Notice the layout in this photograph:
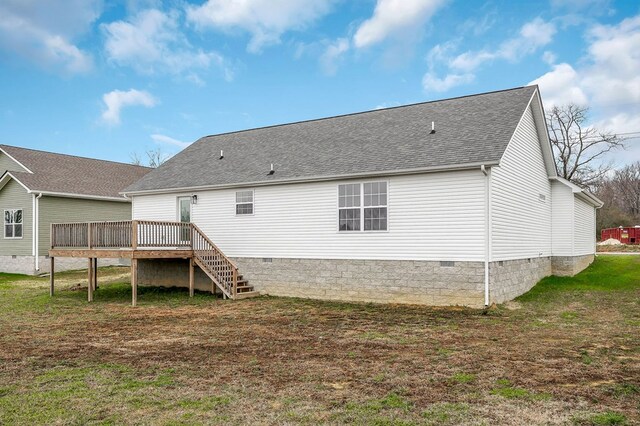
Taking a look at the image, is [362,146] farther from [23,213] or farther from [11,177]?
[11,177]

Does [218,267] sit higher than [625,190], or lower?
lower

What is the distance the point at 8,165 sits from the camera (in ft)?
84.3

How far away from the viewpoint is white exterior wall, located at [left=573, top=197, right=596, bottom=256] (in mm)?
18397

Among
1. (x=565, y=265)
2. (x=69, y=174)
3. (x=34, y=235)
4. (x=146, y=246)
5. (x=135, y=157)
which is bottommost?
(x=565, y=265)

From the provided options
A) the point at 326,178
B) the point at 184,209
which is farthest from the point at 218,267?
the point at 326,178

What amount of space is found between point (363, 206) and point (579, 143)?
3210cm

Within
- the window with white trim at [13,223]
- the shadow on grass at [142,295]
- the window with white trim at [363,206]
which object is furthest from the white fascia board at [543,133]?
the window with white trim at [13,223]

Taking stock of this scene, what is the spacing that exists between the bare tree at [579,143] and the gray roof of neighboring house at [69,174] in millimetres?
32945

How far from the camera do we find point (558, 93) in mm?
39844

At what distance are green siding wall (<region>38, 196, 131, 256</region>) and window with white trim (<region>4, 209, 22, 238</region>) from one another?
1484 mm

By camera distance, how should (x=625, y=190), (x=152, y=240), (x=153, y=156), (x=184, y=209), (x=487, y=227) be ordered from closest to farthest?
(x=487, y=227)
(x=152, y=240)
(x=184, y=209)
(x=153, y=156)
(x=625, y=190)

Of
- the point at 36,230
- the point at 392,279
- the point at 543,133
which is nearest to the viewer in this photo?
the point at 392,279

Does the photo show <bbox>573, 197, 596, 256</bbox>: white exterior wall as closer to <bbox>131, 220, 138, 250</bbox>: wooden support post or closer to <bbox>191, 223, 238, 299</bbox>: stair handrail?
<bbox>191, 223, 238, 299</bbox>: stair handrail

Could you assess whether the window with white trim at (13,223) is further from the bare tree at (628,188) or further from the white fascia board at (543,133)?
the bare tree at (628,188)
